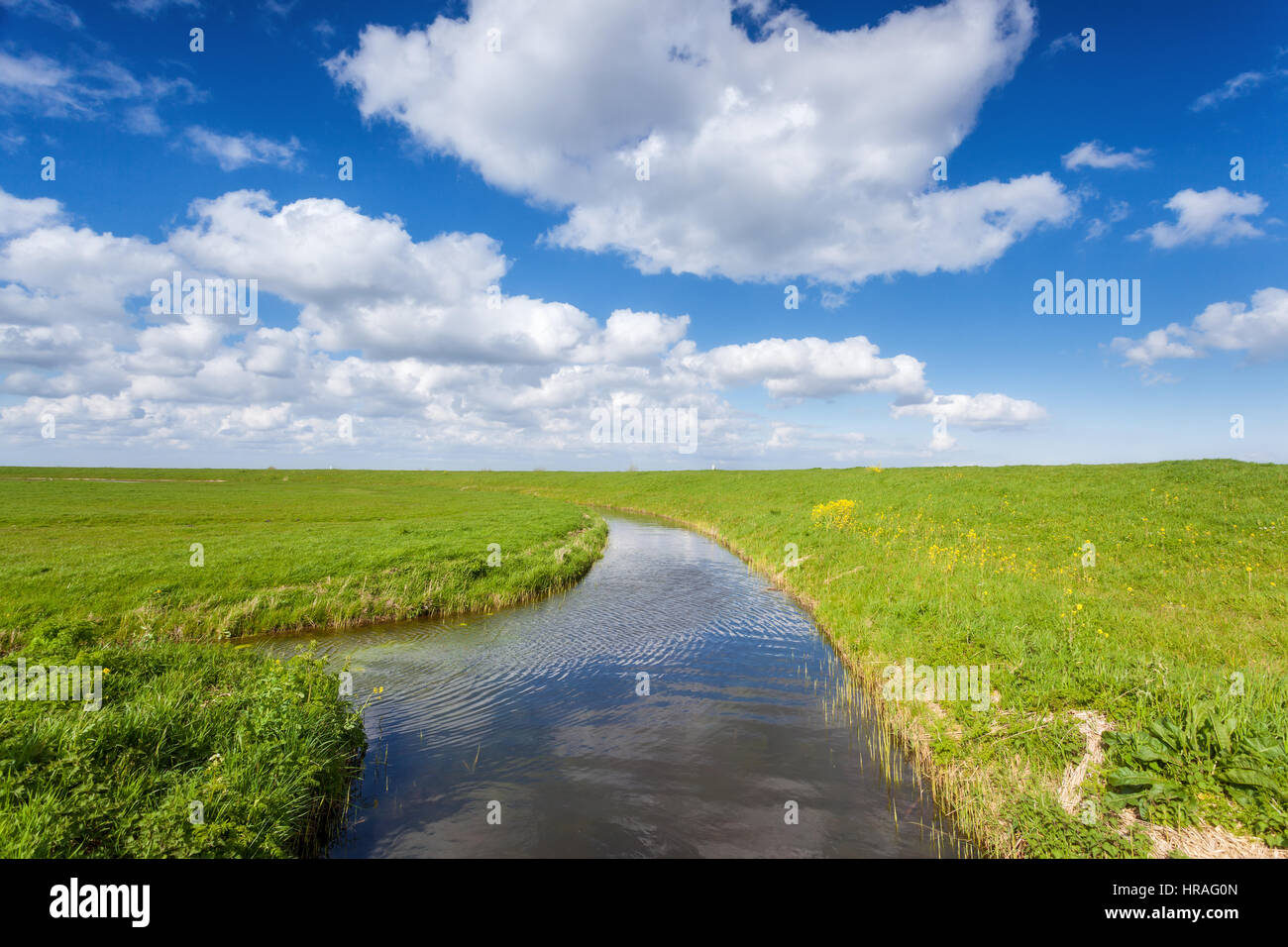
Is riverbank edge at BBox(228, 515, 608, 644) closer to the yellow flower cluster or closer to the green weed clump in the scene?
the green weed clump

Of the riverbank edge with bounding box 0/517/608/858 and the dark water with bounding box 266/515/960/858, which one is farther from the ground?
the riverbank edge with bounding box 0/517/608/858

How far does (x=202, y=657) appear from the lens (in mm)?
12250

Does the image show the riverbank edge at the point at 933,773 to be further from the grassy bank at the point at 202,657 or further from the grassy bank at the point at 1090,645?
the grassy bank at the point at 202,657

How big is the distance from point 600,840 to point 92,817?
244 inches

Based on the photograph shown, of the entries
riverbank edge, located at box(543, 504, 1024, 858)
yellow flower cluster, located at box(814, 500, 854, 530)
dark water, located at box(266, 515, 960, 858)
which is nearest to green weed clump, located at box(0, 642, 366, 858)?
dark water, located at box(266, 515, 960, 858)

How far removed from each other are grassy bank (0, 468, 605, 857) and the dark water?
144cm

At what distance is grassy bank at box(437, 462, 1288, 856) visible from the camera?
696 cm

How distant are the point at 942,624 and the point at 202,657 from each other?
18.2 metres

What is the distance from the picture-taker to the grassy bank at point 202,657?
245 inches

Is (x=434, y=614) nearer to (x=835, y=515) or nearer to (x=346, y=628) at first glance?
(x=346, y=628)

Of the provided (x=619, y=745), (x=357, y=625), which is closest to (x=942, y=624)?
(x=619, y=745)
